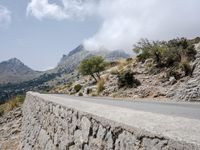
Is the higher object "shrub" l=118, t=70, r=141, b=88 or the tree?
the tree

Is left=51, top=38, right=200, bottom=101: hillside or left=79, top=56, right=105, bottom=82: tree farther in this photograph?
left=79, top=56, right=105, bottom=82: tree

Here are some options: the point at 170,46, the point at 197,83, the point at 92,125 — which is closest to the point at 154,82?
the point at 170,46

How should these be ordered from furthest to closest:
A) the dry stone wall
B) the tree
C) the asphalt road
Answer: the tree
the asphalt road
the dry stone wall

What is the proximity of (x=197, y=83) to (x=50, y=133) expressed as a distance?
10.7 m

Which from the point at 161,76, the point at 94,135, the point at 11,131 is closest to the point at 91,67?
the point at 161,76

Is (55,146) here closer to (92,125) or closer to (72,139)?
(72,139)

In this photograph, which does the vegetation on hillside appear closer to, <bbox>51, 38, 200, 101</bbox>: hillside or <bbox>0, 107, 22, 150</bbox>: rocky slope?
<bbox>51, 38, 200, 101</bbox>: hillside

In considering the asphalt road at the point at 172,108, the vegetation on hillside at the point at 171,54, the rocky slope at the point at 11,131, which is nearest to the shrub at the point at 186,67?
the vegetation on hillside at the point at 171,54

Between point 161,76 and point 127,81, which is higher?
point 161,76

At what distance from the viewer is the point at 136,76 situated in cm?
3088

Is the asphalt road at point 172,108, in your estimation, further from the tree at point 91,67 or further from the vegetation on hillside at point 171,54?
the tree at point 91,67

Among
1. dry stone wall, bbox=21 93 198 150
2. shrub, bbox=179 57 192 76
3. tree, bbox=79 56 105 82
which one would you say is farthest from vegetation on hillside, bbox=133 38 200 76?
dry stone wall, bbox=21 93 198 150

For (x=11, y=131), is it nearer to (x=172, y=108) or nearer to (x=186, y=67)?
(x=186, y=67)

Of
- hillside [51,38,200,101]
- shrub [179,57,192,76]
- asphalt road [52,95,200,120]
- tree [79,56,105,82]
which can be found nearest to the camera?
asphalt road [52,95,200,120]
